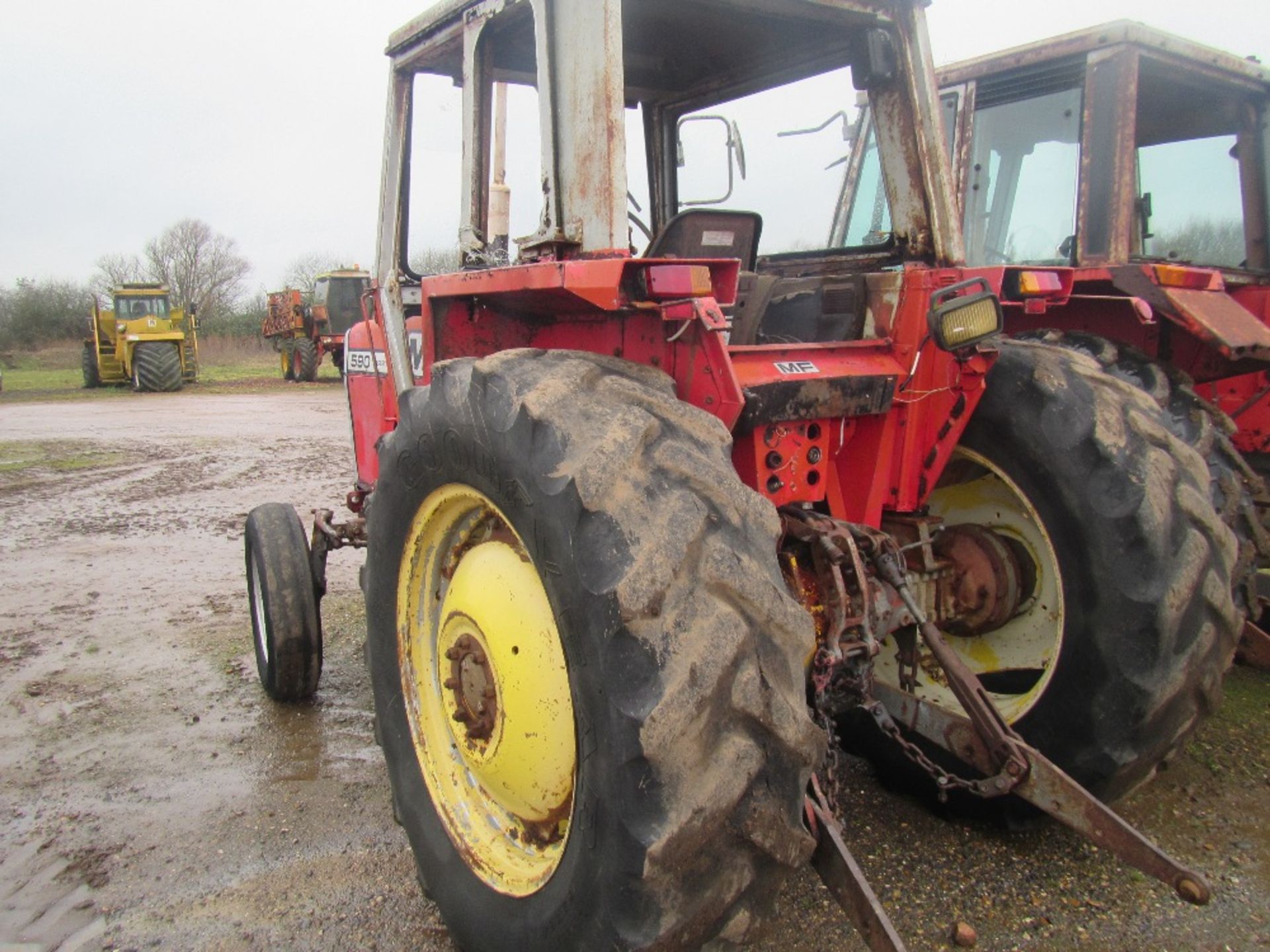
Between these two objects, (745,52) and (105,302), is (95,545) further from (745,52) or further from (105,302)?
(105,302)

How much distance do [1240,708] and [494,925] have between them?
10.6 feet

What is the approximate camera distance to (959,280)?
2566mm

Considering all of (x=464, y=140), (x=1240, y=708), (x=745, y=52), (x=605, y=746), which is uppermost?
(x=745, y=52)

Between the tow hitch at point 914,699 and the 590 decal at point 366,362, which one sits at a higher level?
the 590 decal at point 366,362

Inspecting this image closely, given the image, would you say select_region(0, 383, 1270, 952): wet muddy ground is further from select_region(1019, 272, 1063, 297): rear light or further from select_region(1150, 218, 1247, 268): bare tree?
select_region(1150, 218, 1247, 268): bare tree

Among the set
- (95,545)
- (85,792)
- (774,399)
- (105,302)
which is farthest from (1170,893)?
(105,302)

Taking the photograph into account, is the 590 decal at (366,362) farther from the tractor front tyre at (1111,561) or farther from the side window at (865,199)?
the side window at (865,199)

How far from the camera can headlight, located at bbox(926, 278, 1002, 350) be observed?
218cm

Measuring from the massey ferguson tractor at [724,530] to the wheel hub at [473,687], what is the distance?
0.01m

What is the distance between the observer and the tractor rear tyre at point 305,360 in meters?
24.9

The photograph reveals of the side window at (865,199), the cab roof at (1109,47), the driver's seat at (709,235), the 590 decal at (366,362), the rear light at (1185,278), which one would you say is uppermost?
the cab roof at (1109,47)

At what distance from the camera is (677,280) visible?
1909mm

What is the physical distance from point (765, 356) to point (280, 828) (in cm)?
212

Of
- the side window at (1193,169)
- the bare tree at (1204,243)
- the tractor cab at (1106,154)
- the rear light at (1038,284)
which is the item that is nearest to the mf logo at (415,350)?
the rear light at (1038,284)
